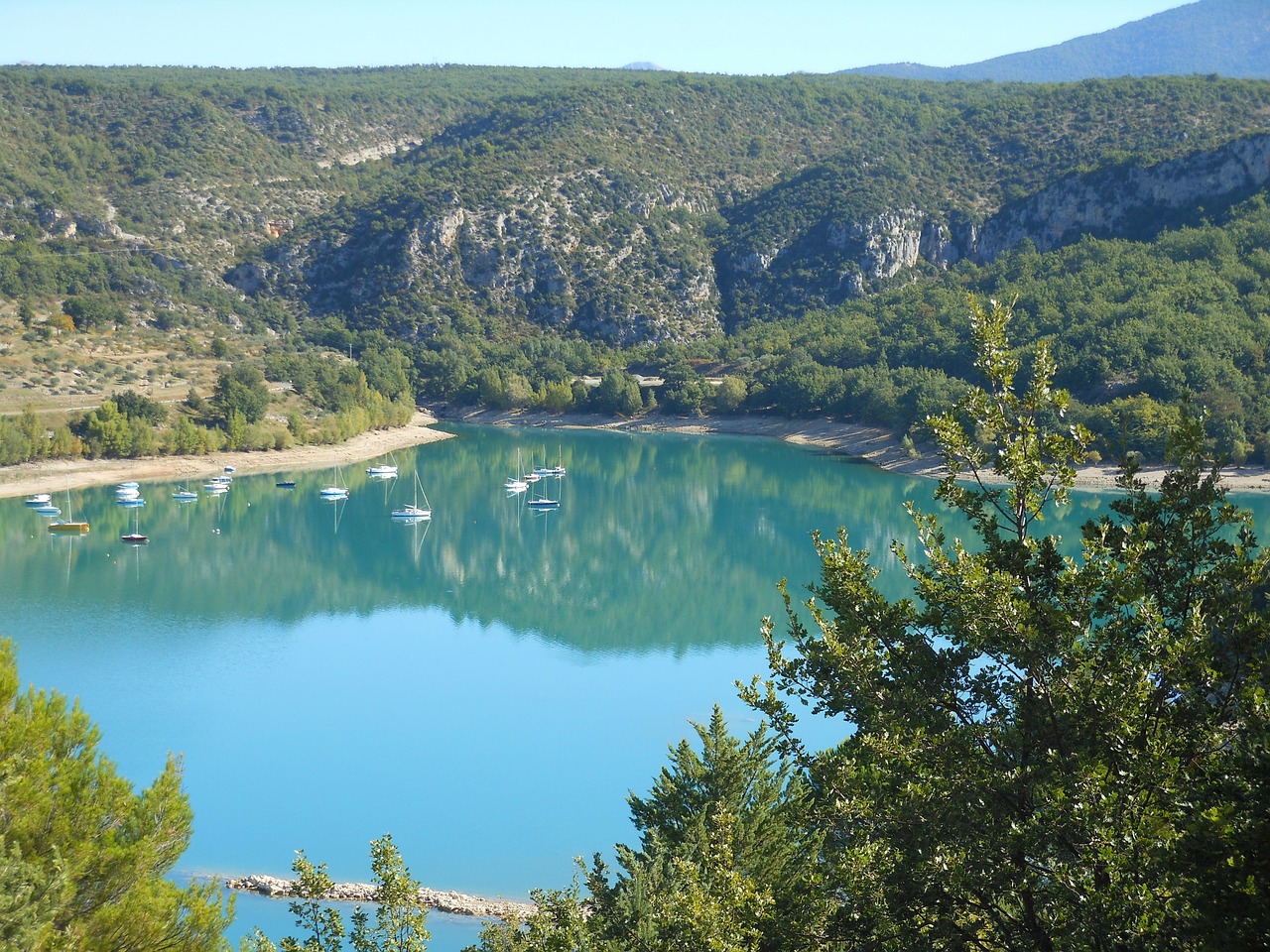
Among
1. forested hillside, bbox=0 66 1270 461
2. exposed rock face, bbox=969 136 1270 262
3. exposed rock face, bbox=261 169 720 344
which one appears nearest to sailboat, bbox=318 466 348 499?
forested hillside, bbox=0 66 1270 461

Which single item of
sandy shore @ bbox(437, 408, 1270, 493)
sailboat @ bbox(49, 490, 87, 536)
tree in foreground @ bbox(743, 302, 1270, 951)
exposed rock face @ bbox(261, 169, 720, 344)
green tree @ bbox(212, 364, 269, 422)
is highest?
tree in foreground @ bbox(743, 302, 1270, 951)

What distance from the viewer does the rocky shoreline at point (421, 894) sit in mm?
19156

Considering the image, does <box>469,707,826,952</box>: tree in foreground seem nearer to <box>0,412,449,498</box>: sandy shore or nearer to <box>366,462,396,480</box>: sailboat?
<box>0,412,449,498</box>: sandy shore

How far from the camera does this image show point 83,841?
9219mm

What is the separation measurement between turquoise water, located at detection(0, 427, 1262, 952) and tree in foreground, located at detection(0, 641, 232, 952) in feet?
29.9

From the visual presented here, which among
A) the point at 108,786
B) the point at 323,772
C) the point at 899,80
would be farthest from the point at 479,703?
the point at 899,80

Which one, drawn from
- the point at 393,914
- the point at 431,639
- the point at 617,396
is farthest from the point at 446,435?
the point at 393,914

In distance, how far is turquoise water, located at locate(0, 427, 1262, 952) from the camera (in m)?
23.2

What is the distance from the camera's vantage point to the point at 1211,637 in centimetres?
661

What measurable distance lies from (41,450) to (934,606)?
62267 mm

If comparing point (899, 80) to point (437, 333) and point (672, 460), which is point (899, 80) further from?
point (672, 460)

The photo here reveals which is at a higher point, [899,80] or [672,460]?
[899,80]

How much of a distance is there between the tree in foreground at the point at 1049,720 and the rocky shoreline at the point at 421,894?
40.8 feet

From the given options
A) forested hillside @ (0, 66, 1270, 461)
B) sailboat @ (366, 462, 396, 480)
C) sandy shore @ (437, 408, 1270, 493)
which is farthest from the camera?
forested hillside @ (0, 66, 1270, 461)
